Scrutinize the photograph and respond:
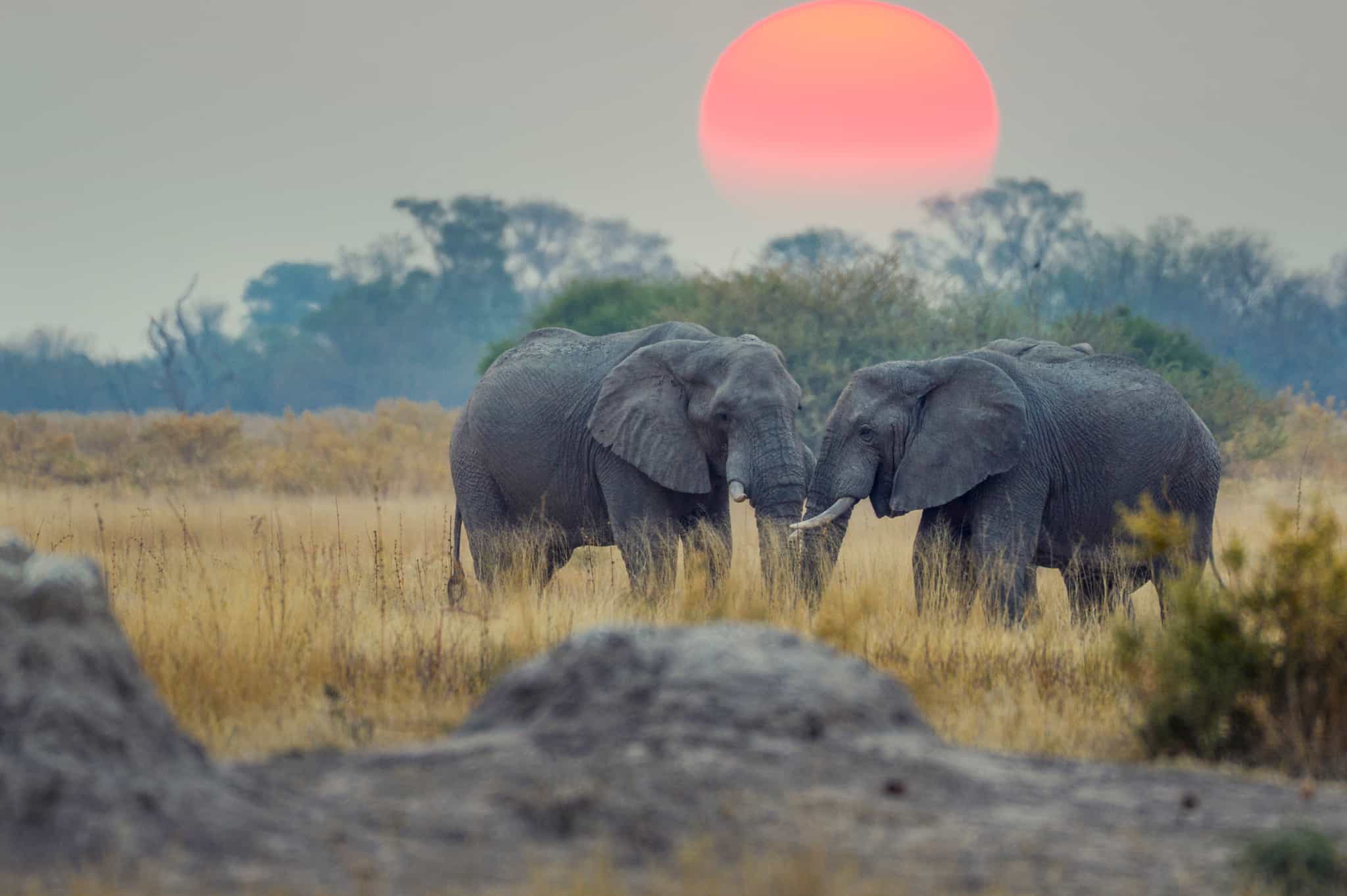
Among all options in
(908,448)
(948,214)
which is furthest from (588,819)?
(948,214)

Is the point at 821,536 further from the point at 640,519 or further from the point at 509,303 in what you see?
the point at 509,303

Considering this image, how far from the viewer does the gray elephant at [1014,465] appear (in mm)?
12273

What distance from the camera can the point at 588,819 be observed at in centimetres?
546

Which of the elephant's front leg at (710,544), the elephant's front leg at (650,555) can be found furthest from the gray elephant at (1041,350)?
the elephant's front leg at (650,555)

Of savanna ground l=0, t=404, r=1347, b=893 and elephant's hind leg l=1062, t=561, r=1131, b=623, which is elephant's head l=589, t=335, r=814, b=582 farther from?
elephant's hind leg l=1062, t=561, r=1131, b=623

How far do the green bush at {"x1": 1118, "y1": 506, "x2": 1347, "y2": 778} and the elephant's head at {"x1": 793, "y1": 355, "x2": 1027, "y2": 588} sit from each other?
4585 millimetres

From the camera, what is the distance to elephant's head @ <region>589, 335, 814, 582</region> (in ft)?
39.9

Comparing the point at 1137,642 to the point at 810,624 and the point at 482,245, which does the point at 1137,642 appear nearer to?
the point at 810,624

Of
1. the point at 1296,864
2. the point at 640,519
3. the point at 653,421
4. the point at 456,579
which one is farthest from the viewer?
the point at 640,519

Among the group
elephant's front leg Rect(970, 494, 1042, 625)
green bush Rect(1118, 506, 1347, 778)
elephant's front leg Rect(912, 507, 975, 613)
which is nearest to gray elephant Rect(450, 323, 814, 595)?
elephant's front leg Rect(912, 507, 975, 613)

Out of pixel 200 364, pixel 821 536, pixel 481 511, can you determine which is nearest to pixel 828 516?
pixel 821 536

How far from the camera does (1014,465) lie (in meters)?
12.4

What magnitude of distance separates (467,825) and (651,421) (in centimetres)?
767

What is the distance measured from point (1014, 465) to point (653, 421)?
2.50 metres
